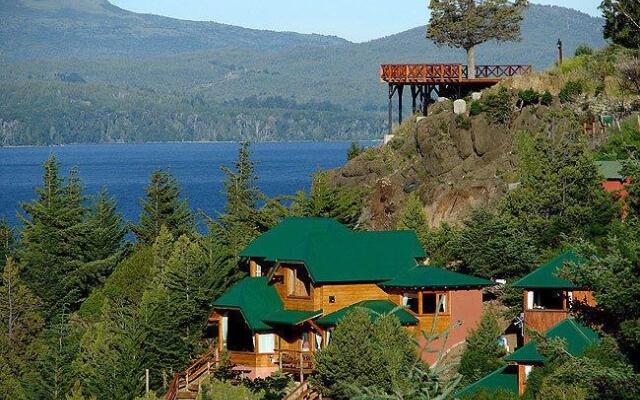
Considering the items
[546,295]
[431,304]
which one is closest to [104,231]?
[431,304]

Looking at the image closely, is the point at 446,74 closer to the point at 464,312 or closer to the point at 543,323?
the point at 464,312

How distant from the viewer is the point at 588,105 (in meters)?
61.2

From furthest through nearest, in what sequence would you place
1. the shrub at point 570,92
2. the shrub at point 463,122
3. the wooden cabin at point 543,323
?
the shrub at point 463,122 → the shrub at point 570,92 → the wooden cabin at point 543,323

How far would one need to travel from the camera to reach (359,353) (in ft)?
123

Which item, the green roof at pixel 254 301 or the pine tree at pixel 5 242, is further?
the pine tree at pixel 5 242

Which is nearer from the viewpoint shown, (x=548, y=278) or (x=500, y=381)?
(x=500, y=381)

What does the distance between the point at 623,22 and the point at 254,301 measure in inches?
978

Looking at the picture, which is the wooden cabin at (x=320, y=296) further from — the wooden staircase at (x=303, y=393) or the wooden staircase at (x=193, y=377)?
the wooden staircase at (x=303, y=393)

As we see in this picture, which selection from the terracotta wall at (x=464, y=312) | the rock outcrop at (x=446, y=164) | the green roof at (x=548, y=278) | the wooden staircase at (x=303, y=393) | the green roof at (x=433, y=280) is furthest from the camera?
the rock outcrop at (x=446, y=164)

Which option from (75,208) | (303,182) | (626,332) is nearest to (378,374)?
(626,332)

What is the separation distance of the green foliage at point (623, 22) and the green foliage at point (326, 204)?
1382 cm

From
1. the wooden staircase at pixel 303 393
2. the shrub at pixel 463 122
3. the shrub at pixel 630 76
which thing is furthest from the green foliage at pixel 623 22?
the wooden staircase at pixel 303 393

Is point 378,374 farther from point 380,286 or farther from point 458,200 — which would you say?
point 458,200

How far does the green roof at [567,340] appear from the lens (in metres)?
36.9
